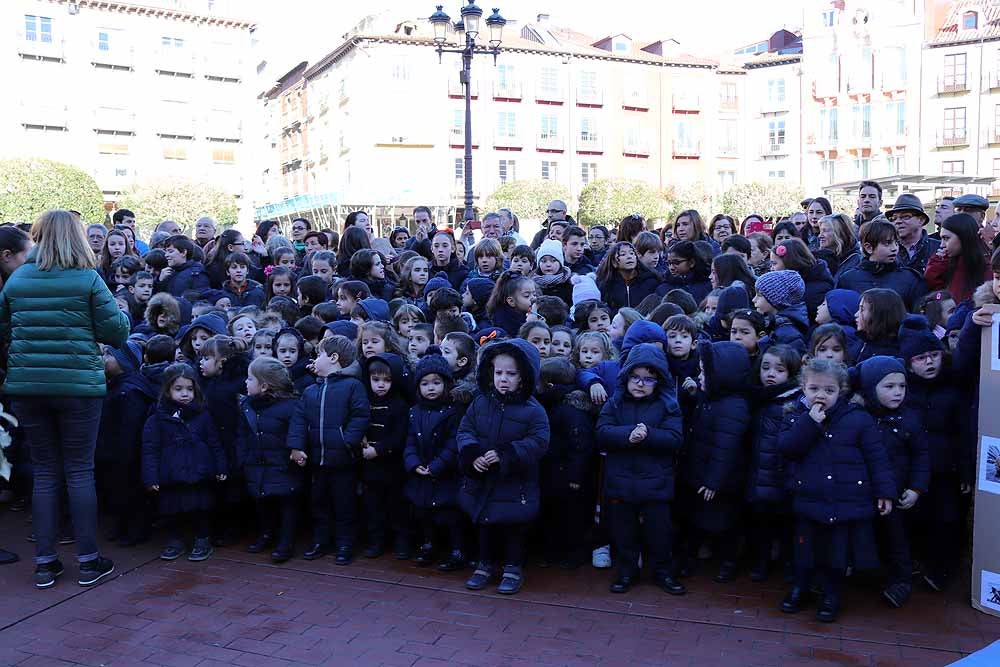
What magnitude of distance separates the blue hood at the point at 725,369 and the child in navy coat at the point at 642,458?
0.23 meters

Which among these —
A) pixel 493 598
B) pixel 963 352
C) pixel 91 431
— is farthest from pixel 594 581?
pixel 91 431

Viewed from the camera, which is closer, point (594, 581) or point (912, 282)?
point (594, 581)

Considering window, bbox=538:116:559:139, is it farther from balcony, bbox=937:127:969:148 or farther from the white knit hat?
the white knit hat

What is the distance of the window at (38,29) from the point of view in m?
49.7

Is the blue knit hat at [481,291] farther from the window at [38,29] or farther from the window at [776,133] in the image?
the window at [38,29]

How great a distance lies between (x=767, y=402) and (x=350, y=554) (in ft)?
9.12

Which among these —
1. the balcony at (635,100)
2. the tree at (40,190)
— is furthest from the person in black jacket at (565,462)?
the balcony at (635,100)

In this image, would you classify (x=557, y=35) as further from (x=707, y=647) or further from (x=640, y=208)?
(x=707, y=647)

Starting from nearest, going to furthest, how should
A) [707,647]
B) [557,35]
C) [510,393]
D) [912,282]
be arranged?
[707,647] < [510,393] < [912,282] < [557,35]

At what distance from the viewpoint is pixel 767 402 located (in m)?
5.16

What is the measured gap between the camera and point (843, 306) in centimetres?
580

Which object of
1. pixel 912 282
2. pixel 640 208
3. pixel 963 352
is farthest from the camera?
pixel 640 208

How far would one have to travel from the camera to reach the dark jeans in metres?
5.27

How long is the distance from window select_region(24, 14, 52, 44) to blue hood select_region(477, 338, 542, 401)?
5379 cm
